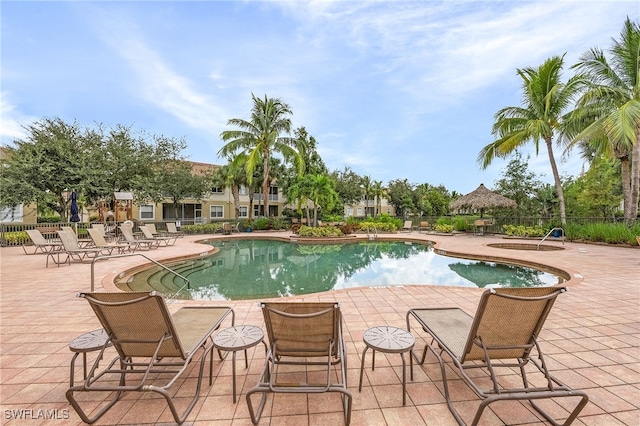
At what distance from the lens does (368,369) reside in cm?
258

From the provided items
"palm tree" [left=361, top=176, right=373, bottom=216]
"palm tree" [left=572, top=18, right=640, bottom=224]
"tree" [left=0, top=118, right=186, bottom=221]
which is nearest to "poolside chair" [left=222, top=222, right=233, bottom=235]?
"tree" [left=0, top=118, right=186, bottom=221]

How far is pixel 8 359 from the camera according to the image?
2.78m

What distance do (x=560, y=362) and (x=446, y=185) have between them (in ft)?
162

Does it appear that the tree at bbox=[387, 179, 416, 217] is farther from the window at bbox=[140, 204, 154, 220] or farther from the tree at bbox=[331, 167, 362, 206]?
the window at bbox=[140, 204, 154, 220]

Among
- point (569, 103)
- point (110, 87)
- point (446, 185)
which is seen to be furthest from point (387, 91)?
point (446, 185)

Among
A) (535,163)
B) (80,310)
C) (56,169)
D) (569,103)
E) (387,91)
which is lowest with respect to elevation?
(80,310)

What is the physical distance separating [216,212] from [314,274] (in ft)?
83.0

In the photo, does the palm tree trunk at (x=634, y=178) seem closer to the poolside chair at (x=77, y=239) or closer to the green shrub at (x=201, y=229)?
the poolside chair at (x=77, y=239)

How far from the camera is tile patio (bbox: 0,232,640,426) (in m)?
1.97

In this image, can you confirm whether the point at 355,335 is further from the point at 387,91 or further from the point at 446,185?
the point at 446,185

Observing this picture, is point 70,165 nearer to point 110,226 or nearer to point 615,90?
point 110,226

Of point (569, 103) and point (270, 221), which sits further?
point (270, 221)

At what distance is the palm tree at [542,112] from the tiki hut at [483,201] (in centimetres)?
347

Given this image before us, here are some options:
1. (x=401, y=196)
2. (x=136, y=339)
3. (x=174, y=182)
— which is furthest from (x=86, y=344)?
(x=401, y=196)
